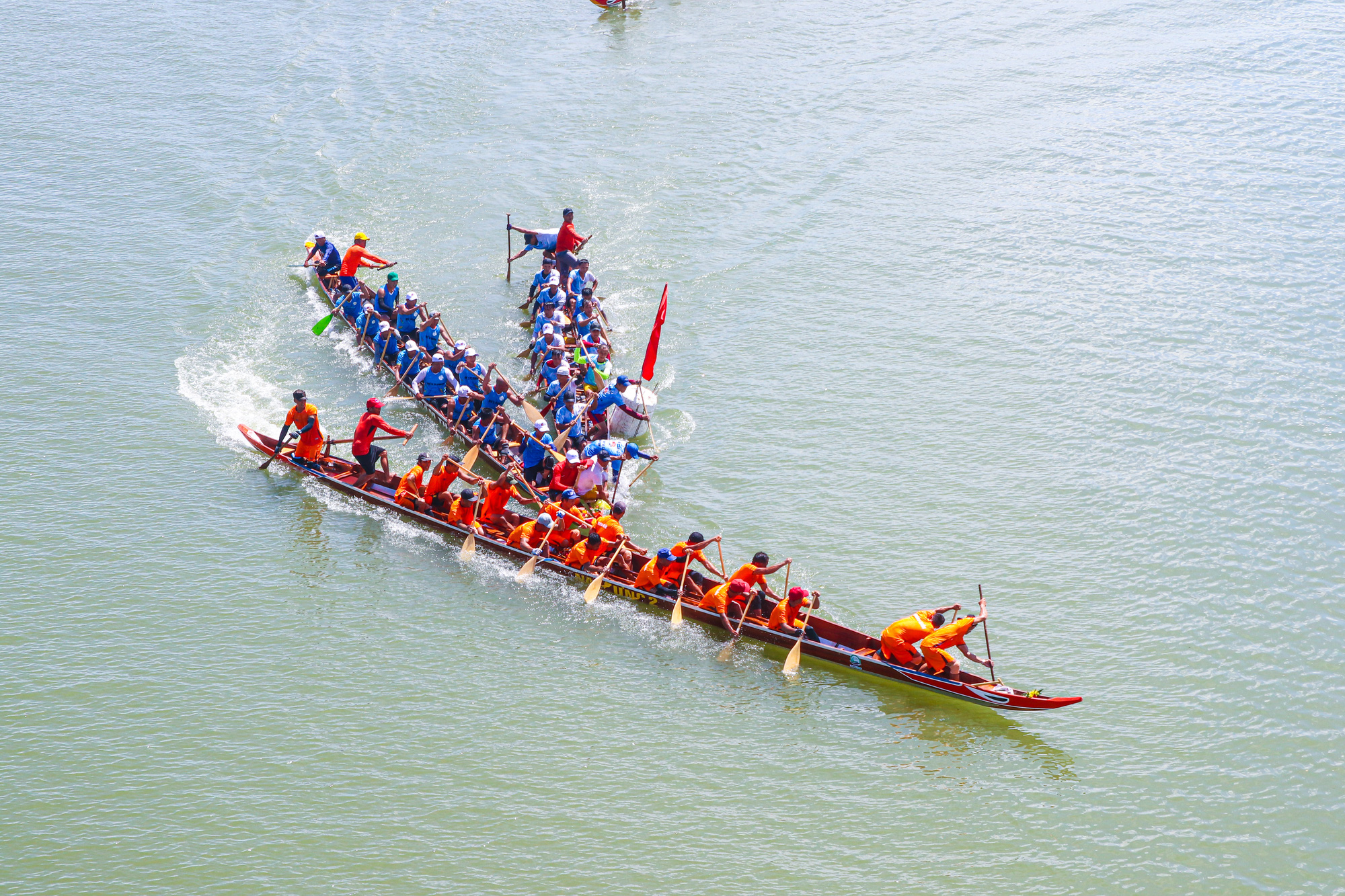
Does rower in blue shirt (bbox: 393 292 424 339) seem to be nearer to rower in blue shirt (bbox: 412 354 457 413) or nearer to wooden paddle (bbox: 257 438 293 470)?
rower in blue shirt (bbox: 412 354 457 413)

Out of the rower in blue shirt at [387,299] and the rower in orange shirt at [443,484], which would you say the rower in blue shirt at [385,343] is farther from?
the rower in orange shirt at [443,484]

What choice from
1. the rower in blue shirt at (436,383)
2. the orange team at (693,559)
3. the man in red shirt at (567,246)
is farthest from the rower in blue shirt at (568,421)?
the man in red shirt at (567,246)

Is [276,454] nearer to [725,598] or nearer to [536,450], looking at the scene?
[536,450]

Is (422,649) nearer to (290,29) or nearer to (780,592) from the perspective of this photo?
(780,592)

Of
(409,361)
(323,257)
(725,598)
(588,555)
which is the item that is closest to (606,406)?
(588,555)

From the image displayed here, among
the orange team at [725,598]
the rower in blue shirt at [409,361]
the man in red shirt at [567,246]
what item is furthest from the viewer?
the man in red shirt at [567,246]

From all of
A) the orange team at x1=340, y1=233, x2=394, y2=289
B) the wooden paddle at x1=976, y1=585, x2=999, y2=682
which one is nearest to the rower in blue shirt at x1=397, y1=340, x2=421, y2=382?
the orange team at x1=340, y1=233, x2=394, y2=289
